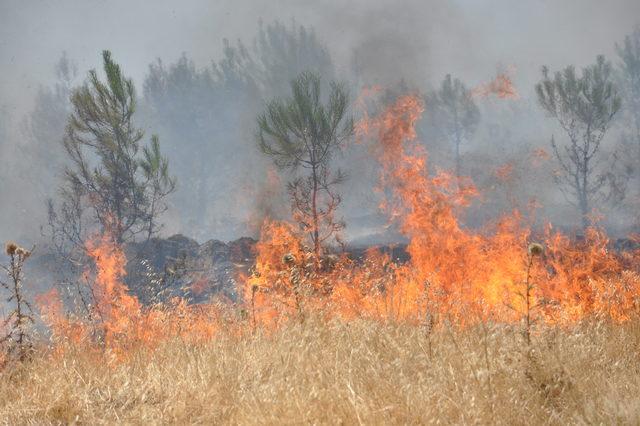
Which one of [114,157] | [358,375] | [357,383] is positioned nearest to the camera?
[357,383]

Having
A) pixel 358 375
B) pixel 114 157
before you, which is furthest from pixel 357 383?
pixel 114 157

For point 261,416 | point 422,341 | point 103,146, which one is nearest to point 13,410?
point 261,416

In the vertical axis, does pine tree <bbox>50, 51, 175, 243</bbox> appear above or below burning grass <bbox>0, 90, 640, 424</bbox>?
above

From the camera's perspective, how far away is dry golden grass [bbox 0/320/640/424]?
2.35m

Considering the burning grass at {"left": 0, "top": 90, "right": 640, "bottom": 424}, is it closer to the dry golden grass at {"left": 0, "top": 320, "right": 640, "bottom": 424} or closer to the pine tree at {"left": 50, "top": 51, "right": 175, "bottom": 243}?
the dry golden grass at {"left": 0, "top": 320, "right": 640, "bottom": 424}

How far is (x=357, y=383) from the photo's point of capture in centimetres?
265

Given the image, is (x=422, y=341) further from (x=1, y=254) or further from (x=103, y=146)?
(x=1, y=254)

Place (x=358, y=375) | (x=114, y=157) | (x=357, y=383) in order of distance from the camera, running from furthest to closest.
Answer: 1. (x=114, y=157)
2. (x=358, y=375)
3. (x=357, y=383)

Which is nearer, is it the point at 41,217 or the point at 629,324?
the point at 629,324

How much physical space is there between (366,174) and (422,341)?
3812 cm

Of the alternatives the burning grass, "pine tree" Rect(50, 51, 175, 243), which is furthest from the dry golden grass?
"pine tree" Rect(50, 51, 175, 243)

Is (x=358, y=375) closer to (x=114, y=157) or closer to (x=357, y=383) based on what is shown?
(x=357, y=383)

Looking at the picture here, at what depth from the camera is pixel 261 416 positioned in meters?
2.29

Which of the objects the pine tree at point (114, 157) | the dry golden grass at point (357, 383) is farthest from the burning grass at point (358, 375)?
the pine tree at point (114, 157)
